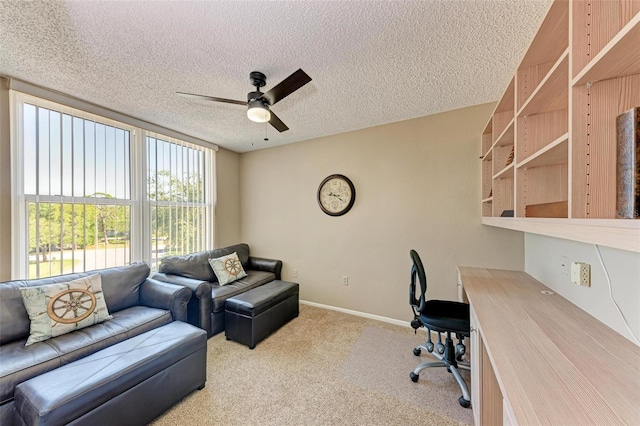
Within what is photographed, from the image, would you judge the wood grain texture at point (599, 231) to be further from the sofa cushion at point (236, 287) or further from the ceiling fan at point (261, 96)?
the sofa cushion at point (236, 287)

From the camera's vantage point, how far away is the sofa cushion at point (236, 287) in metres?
2.62

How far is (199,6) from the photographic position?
1.30 m

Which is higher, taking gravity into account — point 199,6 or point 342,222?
point 199,6

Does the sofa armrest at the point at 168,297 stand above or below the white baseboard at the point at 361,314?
above

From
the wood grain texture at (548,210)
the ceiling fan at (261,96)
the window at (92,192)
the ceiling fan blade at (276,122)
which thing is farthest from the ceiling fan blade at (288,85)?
the window at (92,192)

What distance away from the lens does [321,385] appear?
1870 millimetres

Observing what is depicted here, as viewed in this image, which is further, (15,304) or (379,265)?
(379,265)

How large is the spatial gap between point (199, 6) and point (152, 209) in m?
2.53

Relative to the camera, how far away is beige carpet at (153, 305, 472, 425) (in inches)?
62.1

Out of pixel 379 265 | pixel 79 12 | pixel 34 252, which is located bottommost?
pixel 379 265

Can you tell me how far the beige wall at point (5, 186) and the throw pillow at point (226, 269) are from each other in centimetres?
168

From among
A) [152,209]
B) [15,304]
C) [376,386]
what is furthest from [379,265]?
[15,304]

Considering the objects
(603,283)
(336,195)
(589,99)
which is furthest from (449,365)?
(336,195)

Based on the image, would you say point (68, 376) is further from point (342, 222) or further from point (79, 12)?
point (342, 222)
